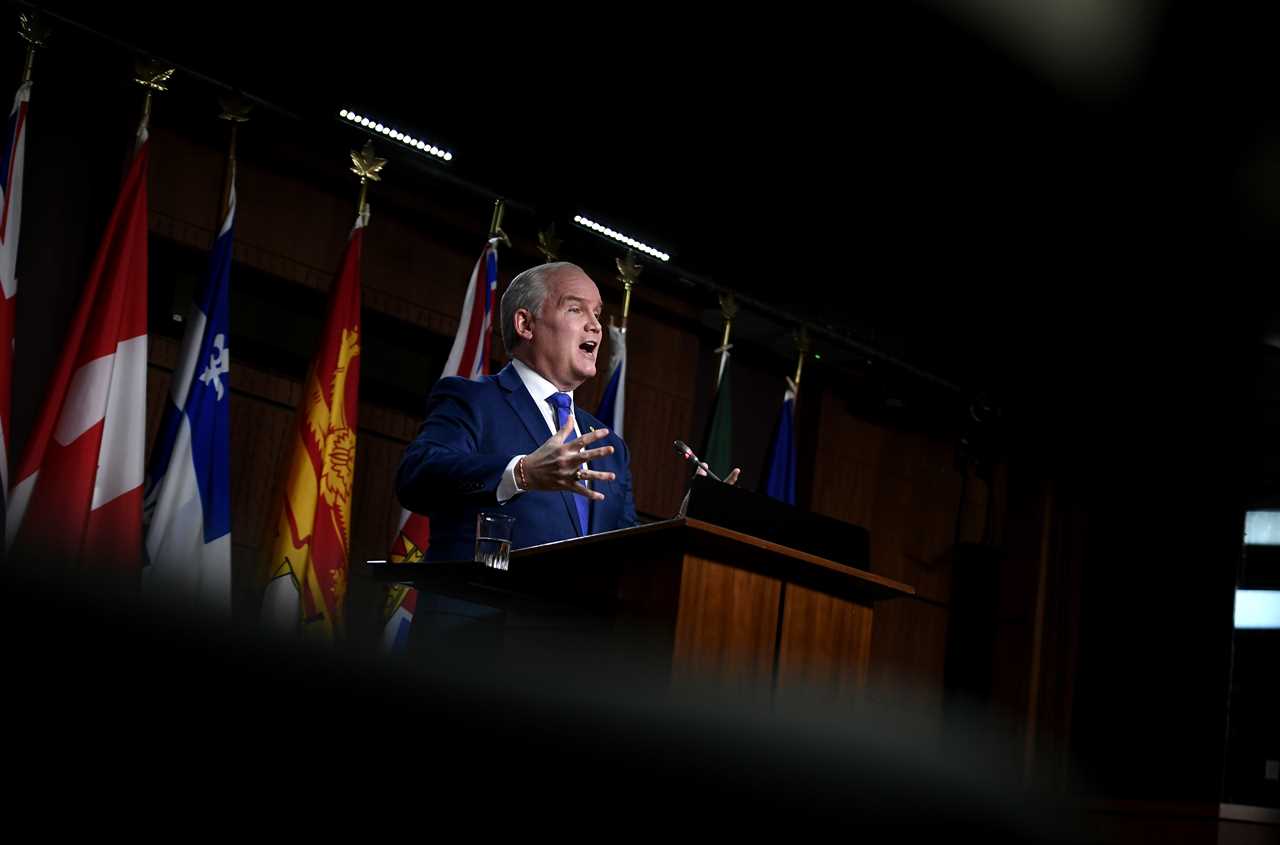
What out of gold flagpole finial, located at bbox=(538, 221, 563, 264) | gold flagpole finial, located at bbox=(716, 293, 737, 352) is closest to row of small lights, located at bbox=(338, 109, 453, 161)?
gold flagpole finial, located at bbox=(538, 221, 563, 264)

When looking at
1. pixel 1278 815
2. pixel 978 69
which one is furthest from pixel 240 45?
pixel 1278 815

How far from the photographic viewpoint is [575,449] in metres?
2.21

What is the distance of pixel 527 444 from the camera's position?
2.76 meters

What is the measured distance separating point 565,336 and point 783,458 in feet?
11.9

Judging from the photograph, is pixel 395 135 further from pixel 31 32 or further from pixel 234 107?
pixel 31 32

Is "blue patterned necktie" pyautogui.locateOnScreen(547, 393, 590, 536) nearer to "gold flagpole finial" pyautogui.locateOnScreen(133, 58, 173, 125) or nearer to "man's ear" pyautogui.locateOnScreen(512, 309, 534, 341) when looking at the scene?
"man's ear" pyautogui.locateOnScreen(512, 309, 534, 341)

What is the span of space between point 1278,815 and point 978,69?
8.72ft

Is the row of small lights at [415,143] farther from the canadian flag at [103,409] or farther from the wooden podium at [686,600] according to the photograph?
the wooden podium at [686,600]

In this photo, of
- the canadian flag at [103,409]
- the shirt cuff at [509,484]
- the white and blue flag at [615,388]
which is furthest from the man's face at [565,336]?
the white and blue flag at [615,388]

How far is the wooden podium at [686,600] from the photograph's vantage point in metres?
2.04

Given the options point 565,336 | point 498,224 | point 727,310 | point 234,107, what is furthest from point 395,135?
point 565,336

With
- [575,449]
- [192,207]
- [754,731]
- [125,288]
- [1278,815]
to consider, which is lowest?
[1278,815]

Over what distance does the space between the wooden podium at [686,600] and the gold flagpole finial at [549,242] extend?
3401mm

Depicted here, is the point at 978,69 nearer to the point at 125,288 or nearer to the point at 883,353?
the point at 883,353
